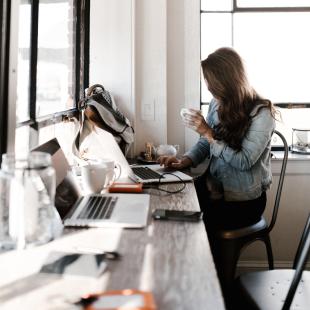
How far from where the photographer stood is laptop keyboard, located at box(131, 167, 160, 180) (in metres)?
1.79

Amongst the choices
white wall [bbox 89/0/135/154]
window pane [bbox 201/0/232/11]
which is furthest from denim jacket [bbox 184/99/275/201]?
window pane [bbox 201/0/232/11]

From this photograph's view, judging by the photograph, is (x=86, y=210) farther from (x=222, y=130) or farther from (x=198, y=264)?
(x=222, y=130)

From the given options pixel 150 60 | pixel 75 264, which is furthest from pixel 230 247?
pixel 150 60

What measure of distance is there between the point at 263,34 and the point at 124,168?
1.47 metres

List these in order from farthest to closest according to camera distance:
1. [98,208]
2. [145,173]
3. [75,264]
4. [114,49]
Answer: [114,49] < [145,173] < [98,208] < [75,264]

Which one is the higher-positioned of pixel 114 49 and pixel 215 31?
pixel 215 31

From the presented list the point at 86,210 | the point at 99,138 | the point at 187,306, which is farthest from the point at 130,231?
the point at 99,138

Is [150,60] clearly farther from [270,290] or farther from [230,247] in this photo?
[270,290]

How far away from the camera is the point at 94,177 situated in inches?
58.5

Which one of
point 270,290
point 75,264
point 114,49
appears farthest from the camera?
point 114,49

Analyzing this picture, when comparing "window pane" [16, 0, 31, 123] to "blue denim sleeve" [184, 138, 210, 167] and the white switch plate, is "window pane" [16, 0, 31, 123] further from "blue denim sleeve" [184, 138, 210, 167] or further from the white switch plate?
the white switch plate

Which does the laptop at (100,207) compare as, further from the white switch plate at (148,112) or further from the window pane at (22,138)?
the white switch plate at (148,112)

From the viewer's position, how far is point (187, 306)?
0.73 meters

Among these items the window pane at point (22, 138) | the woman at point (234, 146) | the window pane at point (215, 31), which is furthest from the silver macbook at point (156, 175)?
the window pane at point (215, 31)
